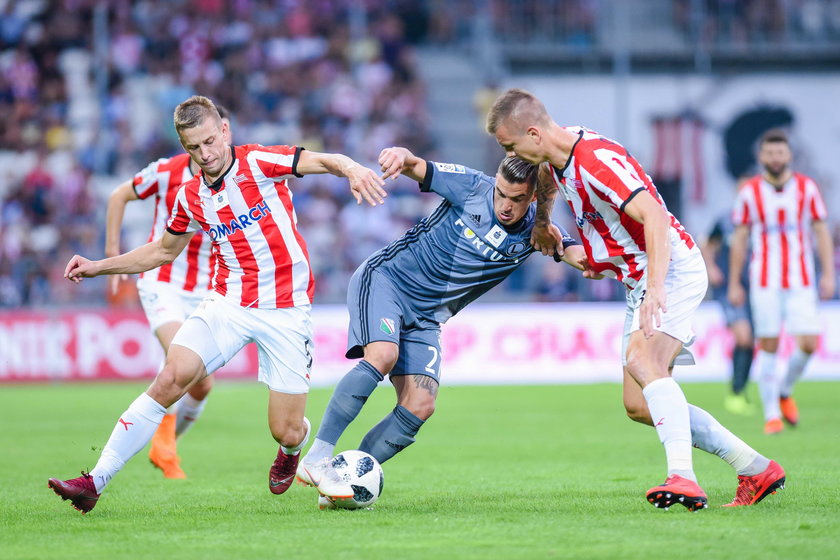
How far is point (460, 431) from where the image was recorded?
1152 centimetres

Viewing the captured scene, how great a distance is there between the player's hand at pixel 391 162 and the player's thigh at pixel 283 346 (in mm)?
1138

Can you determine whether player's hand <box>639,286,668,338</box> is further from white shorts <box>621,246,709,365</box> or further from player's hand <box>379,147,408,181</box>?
player's hand <box>379,147,408,181</box>

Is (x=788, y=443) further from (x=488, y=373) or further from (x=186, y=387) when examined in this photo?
(x=488, y=373)

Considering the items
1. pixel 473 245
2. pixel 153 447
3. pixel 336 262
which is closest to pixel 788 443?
pixel 473 245

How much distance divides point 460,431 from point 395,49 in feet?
46.9

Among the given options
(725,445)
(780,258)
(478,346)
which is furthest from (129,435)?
(478,346)

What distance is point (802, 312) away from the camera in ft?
35.9

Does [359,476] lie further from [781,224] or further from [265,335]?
[781,224]

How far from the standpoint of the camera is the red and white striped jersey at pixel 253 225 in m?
6.71

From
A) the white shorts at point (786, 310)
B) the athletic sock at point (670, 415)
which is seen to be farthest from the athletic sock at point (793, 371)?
the athletic sock at point (670, 415)

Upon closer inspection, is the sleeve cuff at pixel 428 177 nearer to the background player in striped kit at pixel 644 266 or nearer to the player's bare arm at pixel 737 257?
the background player in striped kit at pixel 644 266

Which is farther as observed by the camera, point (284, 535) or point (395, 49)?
point (395, 49)

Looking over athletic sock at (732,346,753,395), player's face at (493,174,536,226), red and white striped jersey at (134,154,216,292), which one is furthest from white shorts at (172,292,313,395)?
athletic sock at (732,346,753,395)

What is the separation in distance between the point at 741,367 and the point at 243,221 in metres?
7.41
